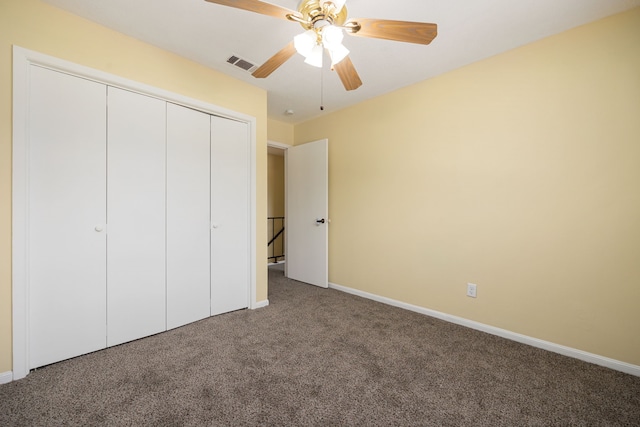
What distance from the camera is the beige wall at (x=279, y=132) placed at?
12.8 feet

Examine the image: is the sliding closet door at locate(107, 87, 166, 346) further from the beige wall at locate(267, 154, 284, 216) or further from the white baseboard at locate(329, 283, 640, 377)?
the beige wall at locate(267, 154, 284, 216)

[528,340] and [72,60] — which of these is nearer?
[72,60]

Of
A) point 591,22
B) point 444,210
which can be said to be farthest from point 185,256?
point 591,22

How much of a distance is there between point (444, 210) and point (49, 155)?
10.4 feet

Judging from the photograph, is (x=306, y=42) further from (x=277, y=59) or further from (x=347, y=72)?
(x=347, y=72)

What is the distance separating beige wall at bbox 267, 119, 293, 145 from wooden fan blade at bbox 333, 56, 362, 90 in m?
2.18

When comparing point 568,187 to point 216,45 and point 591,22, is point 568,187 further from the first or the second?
point 216,45

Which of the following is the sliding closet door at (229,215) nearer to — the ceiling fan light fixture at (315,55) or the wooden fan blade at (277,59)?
the wooden fan blade at (277,59)

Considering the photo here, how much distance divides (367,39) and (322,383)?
8.06ft

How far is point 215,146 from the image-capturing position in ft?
8.71

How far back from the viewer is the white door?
143 inches

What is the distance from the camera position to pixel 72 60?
1.85m

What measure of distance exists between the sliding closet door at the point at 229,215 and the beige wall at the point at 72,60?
1.05 feet

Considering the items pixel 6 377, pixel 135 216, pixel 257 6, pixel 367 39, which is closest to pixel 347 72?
pixel 367 39
